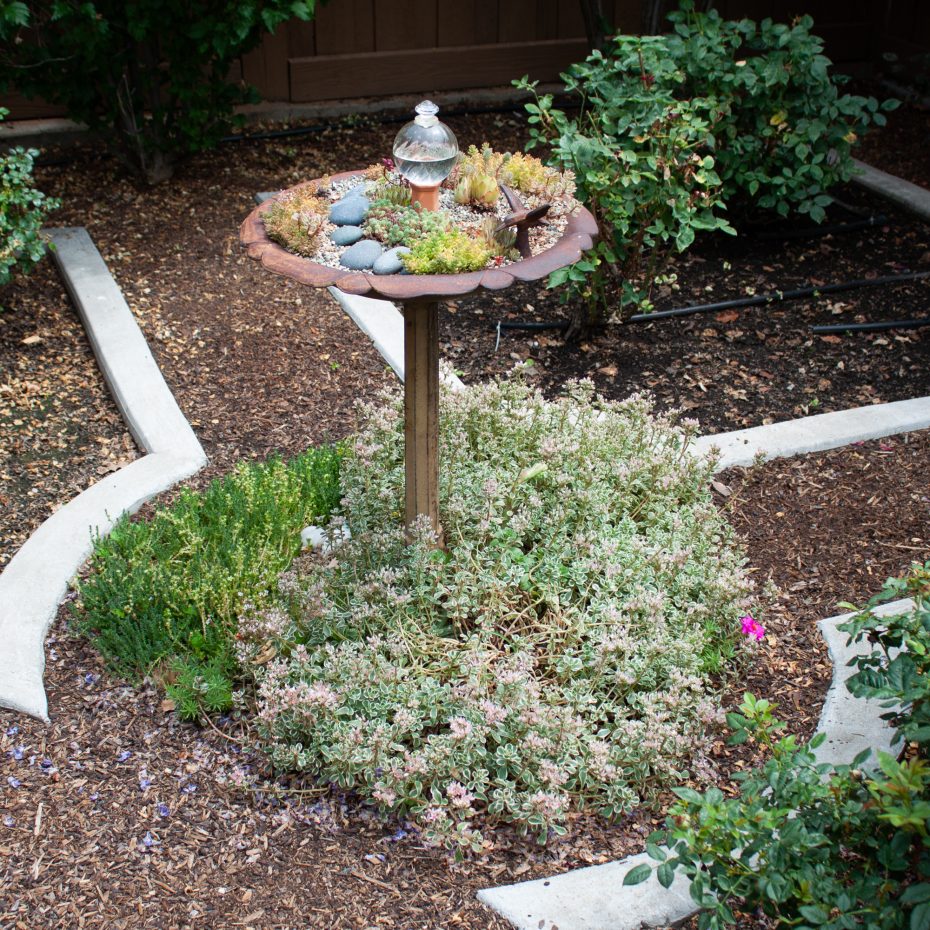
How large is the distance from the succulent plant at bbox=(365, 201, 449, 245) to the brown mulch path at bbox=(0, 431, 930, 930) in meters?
1.50

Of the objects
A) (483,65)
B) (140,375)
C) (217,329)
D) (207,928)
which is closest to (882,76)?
(483,65)

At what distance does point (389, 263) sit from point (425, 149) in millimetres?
395

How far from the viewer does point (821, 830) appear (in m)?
2.28

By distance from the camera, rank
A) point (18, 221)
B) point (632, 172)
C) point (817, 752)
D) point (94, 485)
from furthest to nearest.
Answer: point (18, 221) → point (632, 172) → point (94, 485) → point (817, 752)

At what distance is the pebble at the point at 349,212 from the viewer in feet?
10.4

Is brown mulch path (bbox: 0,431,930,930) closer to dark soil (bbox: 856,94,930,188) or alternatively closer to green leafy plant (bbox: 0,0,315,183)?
green leafy plant (bbox: 0,0,315,183)

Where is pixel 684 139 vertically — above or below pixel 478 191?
below

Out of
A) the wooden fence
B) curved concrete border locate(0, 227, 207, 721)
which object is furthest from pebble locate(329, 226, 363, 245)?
the wooden fence

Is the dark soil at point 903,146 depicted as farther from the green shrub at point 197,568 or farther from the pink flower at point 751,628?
the green shrub at point 197,568

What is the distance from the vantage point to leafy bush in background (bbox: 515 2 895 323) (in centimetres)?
470

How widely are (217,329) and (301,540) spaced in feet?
6.10

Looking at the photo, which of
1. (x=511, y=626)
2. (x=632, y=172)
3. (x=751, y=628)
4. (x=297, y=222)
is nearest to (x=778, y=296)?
(x=632, y=172)

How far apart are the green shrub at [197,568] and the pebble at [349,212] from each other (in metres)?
1.07

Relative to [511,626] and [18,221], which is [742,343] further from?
[18,221]
